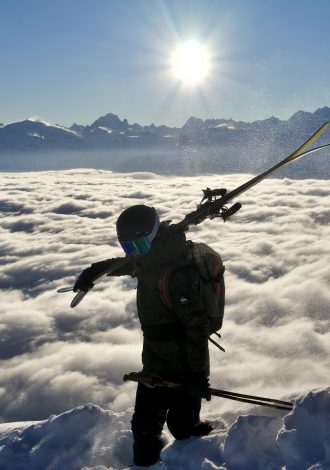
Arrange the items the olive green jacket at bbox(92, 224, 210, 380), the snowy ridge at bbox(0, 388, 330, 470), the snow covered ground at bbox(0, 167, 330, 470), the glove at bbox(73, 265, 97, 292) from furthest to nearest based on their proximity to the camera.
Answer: the glove at bbox(73, 265, 97, 292) < the snow covered ground at bbox(0, 167, 330, 470) < the olive green jacket at bbox(92, 224, 210, 380) < the snowy ridge at bbox(0, 388, 330, 470)

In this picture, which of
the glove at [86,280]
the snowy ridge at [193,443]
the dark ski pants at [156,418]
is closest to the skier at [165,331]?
the dark ski pants at [156,418]

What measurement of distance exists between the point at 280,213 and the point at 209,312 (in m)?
68.7

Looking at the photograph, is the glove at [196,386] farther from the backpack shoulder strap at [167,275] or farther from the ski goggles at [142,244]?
the ski goggles at [142,244]

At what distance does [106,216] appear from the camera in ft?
331

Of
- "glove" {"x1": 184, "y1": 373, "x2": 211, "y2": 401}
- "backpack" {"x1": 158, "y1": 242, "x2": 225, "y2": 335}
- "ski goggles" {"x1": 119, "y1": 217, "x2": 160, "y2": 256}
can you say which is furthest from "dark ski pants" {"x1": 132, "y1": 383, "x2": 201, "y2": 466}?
"ski goggles" {"x1": 119, "y1": 217, "x2": 160, "y2": 256}

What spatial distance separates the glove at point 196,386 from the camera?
319 cm

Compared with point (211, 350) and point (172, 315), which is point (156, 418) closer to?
point (172, 315)

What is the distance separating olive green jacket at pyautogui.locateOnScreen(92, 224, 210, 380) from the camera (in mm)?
3098

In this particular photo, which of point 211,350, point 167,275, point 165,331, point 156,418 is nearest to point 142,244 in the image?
point 167,275

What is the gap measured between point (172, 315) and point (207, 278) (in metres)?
0.46

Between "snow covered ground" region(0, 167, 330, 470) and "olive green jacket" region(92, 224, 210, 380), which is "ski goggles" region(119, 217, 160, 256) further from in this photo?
"snow covered ground" region(0, 167, 330, 470)

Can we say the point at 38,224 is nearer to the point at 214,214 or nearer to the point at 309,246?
the point at 309,246

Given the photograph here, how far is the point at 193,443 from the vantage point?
11.7 ft

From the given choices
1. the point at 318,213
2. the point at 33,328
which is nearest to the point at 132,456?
the point at 33,328
